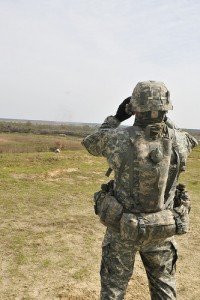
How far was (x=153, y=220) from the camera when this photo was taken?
307 centimetres

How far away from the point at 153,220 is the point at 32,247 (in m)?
3.77

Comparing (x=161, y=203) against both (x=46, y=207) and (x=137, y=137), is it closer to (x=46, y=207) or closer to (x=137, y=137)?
(x=137, y=137)

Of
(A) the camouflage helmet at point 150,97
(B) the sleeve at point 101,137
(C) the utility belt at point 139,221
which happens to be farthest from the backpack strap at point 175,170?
(B) the sleeve at point 101,137

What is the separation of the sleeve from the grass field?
2501 mm

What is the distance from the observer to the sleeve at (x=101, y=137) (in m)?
3.15

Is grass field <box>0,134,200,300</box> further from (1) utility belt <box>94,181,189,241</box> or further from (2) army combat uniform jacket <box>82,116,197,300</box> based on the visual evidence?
(1) utility belt <box>94,181,189,241</box>

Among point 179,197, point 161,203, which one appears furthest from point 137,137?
point 179,197

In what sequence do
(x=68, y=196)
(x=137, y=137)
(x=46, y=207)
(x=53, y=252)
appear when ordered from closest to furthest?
(x=137, y=137)
(x=53, y=252)
(x=46, y=207)
(x=68, y=196)

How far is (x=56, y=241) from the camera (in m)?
6.52

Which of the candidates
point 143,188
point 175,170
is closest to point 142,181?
point 143,188

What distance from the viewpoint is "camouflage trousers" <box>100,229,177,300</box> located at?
10.4 feet

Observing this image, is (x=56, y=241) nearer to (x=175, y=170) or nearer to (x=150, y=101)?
(x=175, y=170)

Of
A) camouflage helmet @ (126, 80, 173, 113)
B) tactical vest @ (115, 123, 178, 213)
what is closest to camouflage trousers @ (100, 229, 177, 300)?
tactical vest @ (115, 123, 178, 213)

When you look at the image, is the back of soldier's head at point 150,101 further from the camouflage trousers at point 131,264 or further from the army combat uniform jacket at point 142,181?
the camouflage trousers at point 131,264
